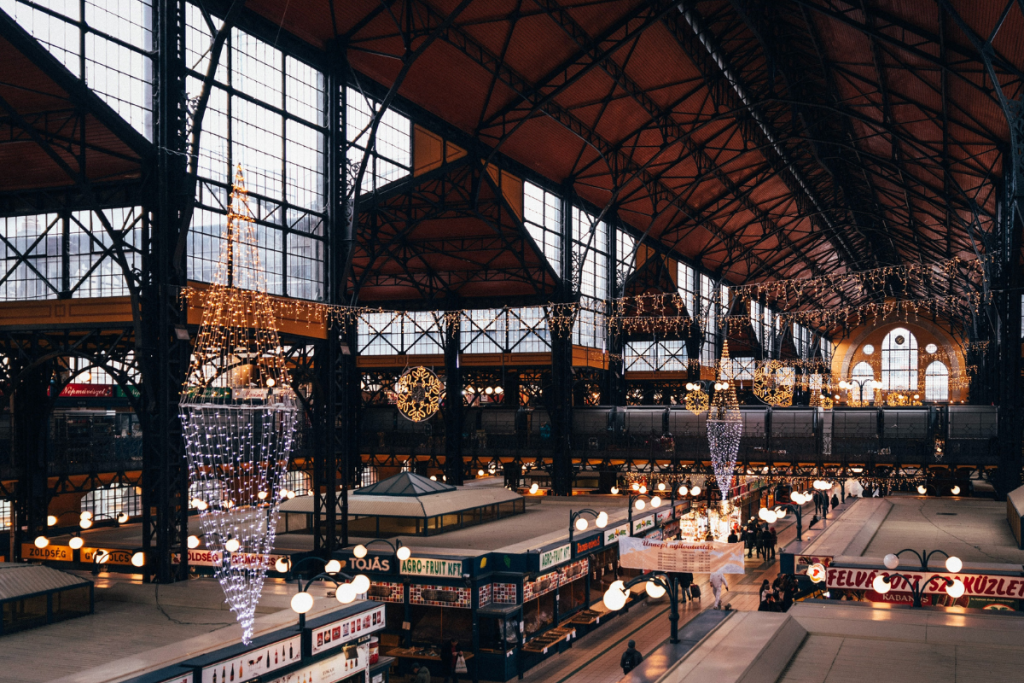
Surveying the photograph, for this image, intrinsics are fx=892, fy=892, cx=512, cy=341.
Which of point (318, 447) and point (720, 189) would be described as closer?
point (318, 447)

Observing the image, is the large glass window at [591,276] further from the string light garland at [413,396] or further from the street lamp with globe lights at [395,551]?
the street lamp with globe lights at [395,551]

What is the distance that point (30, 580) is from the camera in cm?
1700

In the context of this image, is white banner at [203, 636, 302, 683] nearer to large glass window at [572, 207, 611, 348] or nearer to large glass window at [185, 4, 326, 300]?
large glass window at [185, 4, 326, 300]

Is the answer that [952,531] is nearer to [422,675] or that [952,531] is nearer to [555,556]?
[555,556]

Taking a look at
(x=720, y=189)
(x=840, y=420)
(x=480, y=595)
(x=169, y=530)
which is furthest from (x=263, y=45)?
(x=840, y=420)

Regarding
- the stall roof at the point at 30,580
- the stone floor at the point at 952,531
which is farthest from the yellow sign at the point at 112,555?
the stone floor at the point at 952,531

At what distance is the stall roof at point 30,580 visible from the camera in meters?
16.3

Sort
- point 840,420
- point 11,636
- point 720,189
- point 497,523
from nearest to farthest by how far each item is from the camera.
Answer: point 11,636, point 497,523, point 840,420, point 720,189

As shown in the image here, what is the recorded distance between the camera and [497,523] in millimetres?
30156

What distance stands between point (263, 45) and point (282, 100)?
155 cm

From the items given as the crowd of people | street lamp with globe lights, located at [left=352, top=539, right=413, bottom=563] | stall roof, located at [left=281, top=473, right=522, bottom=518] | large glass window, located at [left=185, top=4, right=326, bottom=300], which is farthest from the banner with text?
large glass window, located at [left=185, top=4, right=326, bottom=300]

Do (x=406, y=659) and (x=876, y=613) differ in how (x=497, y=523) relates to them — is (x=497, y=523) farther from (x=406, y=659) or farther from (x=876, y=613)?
(x=876, y=613)

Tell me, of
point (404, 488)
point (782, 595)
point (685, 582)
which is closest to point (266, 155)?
point (404, 488)

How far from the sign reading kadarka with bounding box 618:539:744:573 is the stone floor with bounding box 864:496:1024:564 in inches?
134
